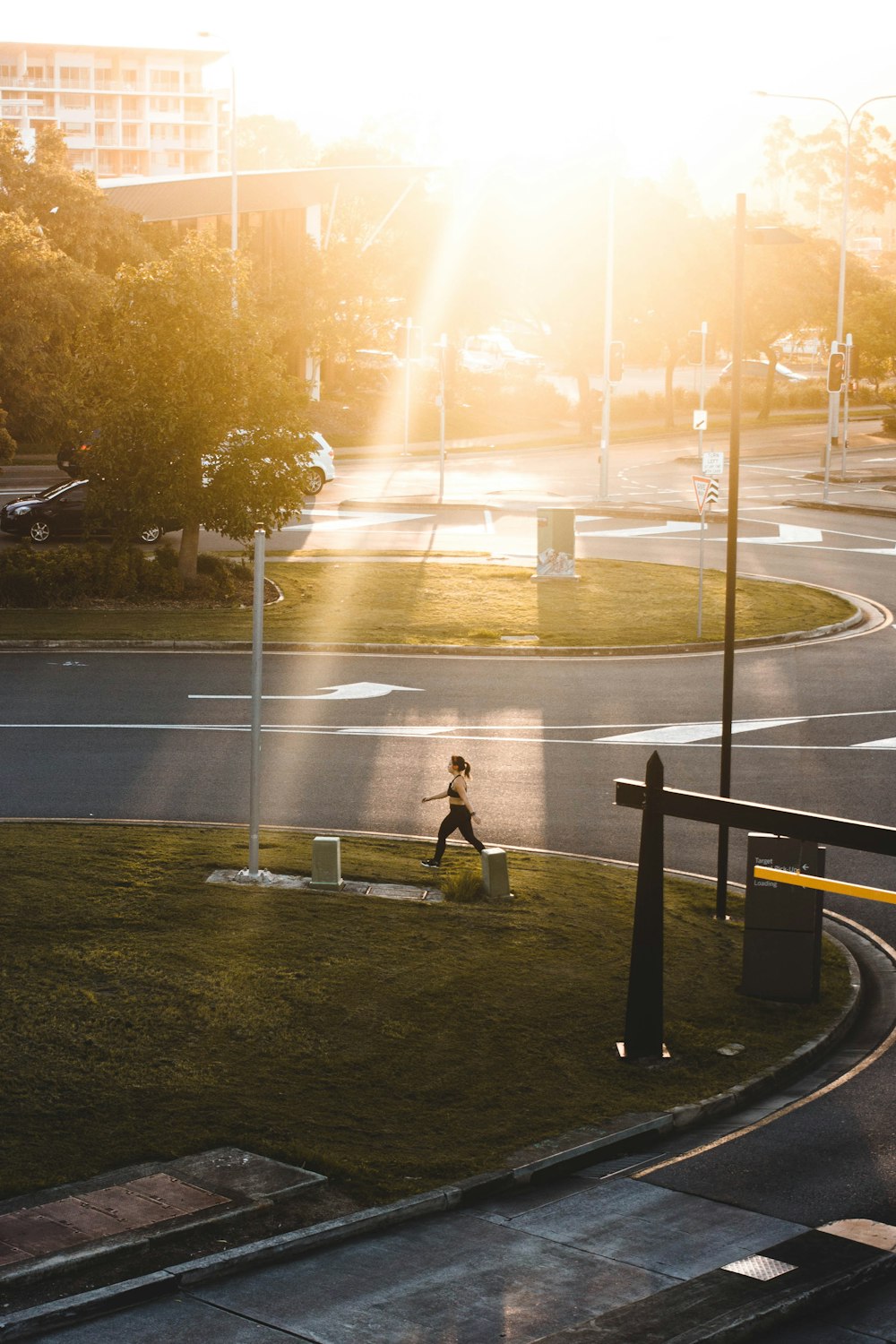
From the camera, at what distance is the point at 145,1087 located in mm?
9766

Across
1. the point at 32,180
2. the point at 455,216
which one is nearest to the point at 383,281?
the point at 455,216

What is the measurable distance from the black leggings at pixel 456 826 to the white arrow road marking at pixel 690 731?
5.53m

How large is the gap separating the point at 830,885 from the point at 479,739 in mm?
10935

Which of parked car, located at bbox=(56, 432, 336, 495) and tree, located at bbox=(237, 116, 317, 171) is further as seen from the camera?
tree, located at bbox=(237, 116, 317, 171)

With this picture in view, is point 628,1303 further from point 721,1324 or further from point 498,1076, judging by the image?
point 498,1076

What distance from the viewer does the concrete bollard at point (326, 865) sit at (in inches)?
561

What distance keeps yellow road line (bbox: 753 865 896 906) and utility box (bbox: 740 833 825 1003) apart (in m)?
1.21

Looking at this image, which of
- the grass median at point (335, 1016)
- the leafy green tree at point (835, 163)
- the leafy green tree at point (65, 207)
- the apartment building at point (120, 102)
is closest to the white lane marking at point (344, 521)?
the leafy green tree at point (65, 207)

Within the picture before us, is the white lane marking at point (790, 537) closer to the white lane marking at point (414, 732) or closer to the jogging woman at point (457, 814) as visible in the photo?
the white lane marking at point (414, 732)

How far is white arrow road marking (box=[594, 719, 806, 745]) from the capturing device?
20.8 metres

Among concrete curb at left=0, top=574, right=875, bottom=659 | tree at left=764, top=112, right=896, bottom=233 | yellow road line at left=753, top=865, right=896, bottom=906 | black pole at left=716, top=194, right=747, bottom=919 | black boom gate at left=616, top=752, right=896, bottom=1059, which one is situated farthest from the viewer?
tree at left=764, top=112, right=896, bottom=233

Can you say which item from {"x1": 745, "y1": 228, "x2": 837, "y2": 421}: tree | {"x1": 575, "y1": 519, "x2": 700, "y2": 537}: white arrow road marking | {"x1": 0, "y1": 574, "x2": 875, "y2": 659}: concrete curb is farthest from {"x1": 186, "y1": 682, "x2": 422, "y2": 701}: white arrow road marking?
{"x1": 745, "y1": 228, "x2": 837, "y2": 421}: tree

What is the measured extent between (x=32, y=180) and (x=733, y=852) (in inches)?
1776

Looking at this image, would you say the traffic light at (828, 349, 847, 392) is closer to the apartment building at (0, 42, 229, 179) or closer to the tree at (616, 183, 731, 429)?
the tree at (616, 183, 731, 429)
